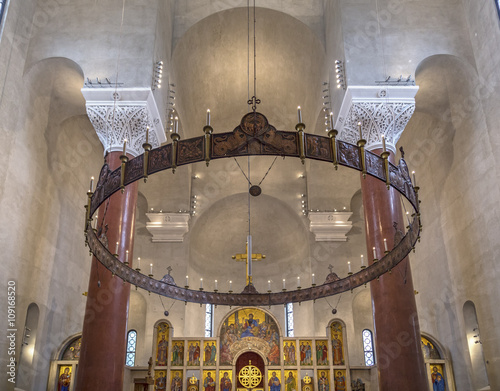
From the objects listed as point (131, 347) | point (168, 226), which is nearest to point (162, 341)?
point (131, 347)

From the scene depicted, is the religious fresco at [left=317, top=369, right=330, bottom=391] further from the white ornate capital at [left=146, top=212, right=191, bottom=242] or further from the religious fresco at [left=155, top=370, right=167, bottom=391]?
the white ornate capital at [left=146, top=212, right=191, bottom=242]

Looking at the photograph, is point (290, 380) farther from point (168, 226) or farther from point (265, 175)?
point (168, 226)

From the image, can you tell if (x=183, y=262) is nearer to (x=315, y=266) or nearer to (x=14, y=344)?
(x=315, y=266)

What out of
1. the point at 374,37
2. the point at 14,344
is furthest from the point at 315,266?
the point at 14,344

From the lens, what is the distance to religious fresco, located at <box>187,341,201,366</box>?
14.8 meters

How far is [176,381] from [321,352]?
433cm

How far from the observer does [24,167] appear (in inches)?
522

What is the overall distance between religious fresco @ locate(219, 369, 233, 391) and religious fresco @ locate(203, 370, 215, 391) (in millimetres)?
232

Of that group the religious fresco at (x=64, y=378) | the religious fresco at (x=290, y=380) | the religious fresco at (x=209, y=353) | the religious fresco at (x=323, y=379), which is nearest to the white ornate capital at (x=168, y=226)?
the religious fresco at (x=209, y=353)

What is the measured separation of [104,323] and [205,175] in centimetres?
A: 1098

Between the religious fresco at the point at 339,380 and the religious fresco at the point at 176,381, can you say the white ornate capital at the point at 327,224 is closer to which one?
the religious fresco at the point at 339,380

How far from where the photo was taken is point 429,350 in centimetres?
1502

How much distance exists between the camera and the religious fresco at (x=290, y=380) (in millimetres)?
14700

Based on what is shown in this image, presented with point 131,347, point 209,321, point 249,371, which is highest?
point 209,321
